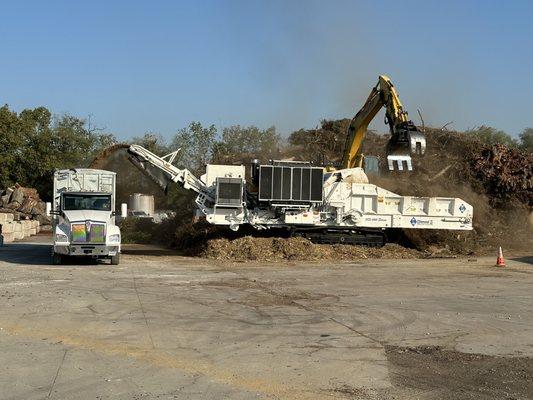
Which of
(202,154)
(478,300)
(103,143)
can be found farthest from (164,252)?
(103,143)

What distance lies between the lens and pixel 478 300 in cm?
1447

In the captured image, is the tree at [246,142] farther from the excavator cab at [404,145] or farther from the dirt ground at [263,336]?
the dirt ground at [263,336]

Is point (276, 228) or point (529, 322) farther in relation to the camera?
point (276, 228)

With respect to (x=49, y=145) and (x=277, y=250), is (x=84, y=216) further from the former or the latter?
(x=49, y=145)

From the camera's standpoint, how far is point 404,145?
23.3 meters

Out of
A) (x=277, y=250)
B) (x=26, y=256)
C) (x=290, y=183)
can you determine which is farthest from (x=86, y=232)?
(x=290, y=183)

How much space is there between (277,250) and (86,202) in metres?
7.09

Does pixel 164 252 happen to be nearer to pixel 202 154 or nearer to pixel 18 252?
pixel 18 252

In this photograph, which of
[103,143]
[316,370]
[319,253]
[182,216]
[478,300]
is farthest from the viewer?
[103,143]

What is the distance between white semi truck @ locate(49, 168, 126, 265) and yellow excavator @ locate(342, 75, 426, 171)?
9968mm

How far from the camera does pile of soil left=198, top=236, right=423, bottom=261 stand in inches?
958

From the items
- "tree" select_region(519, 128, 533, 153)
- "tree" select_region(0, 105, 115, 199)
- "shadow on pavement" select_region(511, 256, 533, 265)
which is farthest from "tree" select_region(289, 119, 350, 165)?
"tree" select_region(519, 128, 533, 153)

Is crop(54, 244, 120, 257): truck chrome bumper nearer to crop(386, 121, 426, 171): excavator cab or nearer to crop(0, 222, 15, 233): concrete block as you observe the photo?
crop(386, 121, 426, 171): excavator cab

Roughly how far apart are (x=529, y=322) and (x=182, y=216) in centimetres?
2265
